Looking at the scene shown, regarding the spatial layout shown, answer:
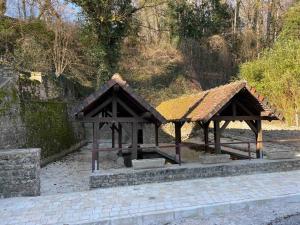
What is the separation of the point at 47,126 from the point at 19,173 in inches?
242

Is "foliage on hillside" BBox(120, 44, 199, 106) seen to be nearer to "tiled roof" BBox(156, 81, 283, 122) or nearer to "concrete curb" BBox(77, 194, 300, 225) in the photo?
"tiled roof" BBox(156, 81, 283, 122)

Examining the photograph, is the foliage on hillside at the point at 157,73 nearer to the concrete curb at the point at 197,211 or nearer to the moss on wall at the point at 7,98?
the moss on wall at the point at 7,98

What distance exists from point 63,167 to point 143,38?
68.0 ft

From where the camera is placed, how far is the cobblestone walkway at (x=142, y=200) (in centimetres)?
612

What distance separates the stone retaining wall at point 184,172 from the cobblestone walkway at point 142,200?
0.26m

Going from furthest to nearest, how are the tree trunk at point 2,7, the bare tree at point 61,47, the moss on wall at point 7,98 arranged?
the bare tree at point 61,47 → the tree trunk at point 2,7 → the moss on wall at point 7,98

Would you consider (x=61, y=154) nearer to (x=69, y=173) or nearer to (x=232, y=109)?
(x=69, y=173)

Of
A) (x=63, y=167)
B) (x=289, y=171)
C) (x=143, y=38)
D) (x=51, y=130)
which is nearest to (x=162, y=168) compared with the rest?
(x=289, y=171)

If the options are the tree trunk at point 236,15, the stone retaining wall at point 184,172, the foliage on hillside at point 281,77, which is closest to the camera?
the stone retaining wall at point 184,172

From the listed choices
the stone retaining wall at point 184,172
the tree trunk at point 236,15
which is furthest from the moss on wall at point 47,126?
the tree trunk at point 236,15

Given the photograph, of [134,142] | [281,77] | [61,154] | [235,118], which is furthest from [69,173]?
[281,77]

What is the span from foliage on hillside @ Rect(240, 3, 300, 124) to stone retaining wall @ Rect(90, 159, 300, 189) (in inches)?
362

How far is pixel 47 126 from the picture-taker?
13516mm

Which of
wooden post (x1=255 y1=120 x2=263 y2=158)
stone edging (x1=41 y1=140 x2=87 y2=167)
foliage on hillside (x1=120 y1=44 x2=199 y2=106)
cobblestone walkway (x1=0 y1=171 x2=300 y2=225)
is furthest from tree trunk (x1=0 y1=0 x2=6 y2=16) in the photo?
wooden post (x1=255 y1=120 x2=263 y2=158)
